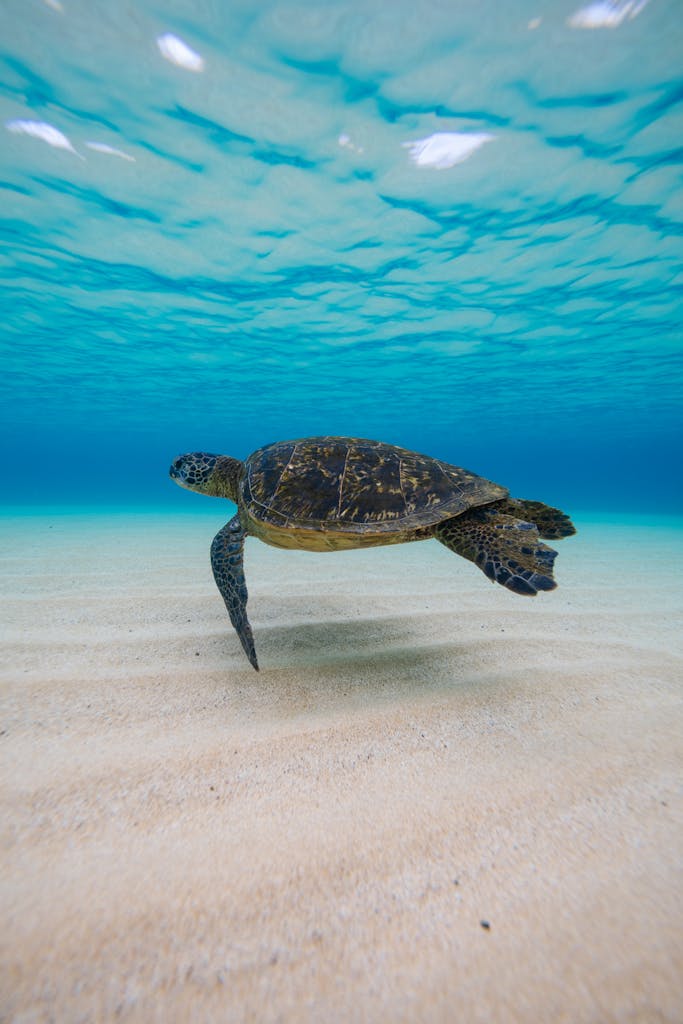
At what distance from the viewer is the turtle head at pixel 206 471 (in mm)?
4176

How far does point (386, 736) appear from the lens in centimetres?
205

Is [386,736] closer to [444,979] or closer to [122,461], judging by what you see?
[444,979]

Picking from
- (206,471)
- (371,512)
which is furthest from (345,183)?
(371,512)

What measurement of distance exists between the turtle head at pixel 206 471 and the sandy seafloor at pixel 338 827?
154 centimetres

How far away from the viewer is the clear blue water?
705cm

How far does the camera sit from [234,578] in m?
2.98

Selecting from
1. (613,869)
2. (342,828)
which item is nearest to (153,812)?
(342,828)

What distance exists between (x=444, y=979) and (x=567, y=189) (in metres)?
14.3

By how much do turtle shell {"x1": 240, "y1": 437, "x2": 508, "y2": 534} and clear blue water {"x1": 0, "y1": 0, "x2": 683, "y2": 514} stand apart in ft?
27.6

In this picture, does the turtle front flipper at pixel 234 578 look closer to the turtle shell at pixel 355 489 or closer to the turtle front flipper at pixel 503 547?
the turtle shell at pixel 355 489

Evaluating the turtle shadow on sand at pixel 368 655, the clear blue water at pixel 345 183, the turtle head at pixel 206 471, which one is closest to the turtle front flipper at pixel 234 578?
the turtle shadow on sand at pixel 368 655

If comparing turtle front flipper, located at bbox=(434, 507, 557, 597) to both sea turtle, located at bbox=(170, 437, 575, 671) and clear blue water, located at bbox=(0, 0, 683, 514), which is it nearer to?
→ sea turtle, located at bbox=(170, 437, 575, 671)

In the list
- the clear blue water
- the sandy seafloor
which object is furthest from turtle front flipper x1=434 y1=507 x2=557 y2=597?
the clear blue water

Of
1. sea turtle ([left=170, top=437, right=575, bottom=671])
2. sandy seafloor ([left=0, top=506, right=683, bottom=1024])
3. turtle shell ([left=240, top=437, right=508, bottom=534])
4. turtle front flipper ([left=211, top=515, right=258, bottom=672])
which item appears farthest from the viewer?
turtle shell ([left=240, top=437, right=508, bottom=534])
